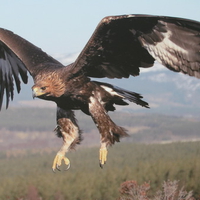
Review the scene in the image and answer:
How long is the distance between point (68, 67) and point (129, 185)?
5.25 metres

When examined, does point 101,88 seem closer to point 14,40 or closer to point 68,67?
point 68,67

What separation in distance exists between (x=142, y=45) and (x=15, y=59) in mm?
3289

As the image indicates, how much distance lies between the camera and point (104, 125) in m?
10.0

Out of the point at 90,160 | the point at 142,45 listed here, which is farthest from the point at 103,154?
the point at 90,160

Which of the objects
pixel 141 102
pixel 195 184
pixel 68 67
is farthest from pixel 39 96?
pixel 195 184

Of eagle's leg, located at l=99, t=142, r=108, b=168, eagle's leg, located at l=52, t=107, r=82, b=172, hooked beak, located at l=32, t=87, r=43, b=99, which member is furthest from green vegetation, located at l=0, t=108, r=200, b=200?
hooked beak, located at l=32, t=87, r=43, b=99

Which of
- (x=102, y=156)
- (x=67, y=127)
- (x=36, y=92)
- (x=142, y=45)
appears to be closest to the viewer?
(x=142, y=45)

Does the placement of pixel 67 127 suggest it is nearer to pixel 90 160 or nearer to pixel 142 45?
pixel 142 45

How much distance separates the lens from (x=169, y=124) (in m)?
133

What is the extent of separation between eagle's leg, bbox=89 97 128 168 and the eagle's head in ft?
1.66

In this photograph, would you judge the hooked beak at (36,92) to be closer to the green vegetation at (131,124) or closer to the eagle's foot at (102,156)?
the eagle's foot at (102,156)

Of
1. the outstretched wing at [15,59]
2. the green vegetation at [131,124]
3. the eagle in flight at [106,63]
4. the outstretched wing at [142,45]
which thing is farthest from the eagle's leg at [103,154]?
the green vegetation at [131,124]

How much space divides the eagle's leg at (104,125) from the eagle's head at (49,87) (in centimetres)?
50

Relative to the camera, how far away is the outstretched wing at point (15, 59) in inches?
416
